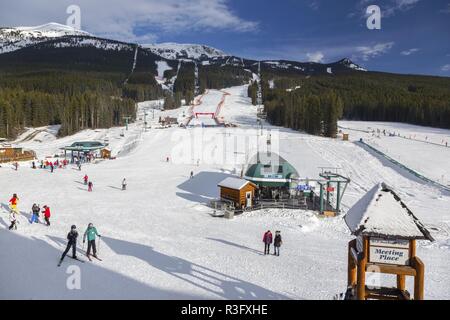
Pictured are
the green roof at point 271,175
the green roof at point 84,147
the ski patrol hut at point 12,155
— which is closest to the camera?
the green roof at point 271,175

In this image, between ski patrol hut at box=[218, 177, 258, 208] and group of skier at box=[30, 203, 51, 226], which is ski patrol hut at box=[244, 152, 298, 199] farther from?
group of skier at box=[30, 203, 51, 226]

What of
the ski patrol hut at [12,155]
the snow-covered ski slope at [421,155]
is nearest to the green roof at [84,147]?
the ski patrol hut at [12,155]

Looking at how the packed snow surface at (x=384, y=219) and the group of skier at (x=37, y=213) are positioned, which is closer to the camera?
the packed snow surface at (x=384, y=219)

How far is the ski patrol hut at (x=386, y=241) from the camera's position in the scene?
938cm

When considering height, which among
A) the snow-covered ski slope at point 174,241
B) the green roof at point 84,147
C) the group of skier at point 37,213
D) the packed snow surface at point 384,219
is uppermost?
the packed snow surface at point 384,219

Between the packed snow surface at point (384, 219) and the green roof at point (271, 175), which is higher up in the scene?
the packed snow surface at point (384, 219)

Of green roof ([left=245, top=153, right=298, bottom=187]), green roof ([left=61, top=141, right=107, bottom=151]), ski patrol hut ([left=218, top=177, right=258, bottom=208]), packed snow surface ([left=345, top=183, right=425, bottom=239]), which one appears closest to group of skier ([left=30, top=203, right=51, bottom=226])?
ski patrol hut ([left=218, top=177, right=258, bottom=208])

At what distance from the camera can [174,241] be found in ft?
60.2

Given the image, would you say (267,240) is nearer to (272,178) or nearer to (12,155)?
(272,178)

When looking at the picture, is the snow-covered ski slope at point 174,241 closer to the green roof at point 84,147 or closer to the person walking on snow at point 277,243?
the person walking on snow at point 277,243

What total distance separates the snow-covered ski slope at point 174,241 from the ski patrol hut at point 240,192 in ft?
5.90

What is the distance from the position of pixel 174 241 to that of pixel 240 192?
32.2ft

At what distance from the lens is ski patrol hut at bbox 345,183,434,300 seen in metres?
9.38
